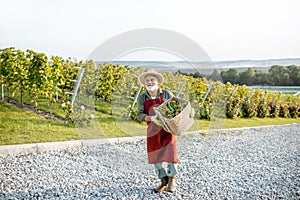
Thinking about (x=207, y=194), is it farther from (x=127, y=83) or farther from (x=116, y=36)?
(x=127, y=83)

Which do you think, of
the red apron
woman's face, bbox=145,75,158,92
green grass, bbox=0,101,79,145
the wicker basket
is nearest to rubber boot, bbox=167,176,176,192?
the red apron

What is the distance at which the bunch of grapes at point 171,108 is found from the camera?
364cm

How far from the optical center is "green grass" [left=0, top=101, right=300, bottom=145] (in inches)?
227

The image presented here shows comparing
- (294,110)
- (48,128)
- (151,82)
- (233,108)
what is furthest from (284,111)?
(151,82)

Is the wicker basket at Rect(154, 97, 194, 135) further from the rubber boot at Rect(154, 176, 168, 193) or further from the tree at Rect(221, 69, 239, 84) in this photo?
the tree at Rect(221, 69, 239, 84)

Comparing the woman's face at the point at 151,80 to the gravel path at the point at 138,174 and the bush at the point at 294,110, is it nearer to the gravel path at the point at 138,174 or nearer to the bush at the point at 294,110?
the gravel path at the point at 138,174

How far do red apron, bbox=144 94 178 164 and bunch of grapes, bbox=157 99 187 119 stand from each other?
93 mm

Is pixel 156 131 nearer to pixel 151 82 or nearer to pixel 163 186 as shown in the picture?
pixel 151 82

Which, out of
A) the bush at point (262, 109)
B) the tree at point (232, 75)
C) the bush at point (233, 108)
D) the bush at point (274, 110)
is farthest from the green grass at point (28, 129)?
the bush at point (274, 110)

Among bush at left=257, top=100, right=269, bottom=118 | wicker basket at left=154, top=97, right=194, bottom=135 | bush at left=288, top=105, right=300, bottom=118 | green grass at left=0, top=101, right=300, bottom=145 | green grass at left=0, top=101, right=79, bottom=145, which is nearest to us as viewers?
wicker basket at left=154, top=97, right=194, bottom=135

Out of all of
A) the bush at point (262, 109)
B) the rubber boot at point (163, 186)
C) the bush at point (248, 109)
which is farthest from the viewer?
the bush at point (262, 109)

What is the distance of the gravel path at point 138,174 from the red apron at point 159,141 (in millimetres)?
427

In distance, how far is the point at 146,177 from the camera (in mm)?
4445

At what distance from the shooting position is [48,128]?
7.02m
